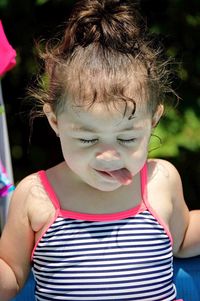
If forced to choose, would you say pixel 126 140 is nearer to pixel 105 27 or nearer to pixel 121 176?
pixel 121 176

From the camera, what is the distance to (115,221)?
1.54m

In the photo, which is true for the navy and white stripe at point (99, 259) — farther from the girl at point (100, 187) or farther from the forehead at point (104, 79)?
the forehead at point (104, 79)

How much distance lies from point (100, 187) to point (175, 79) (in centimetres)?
102

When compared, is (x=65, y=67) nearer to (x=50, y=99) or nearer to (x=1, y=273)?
(x=50, y=99)

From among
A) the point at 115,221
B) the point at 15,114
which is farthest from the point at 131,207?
the point at 15,114

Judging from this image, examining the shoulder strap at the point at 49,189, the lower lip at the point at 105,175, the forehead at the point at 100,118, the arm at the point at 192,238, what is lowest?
the arm at the point at 192,238

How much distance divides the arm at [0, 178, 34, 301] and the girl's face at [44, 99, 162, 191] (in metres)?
0.15

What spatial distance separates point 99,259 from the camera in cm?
152

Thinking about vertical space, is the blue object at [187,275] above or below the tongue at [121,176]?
below

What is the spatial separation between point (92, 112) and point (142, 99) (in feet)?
0.37

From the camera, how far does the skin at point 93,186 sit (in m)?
1.41

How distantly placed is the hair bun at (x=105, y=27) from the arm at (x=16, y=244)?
1.14 feet

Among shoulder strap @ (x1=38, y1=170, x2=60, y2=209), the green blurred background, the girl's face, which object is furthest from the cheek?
the green blurred background

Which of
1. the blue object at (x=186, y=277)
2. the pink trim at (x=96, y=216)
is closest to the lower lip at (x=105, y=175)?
the pink trim at (x=96, y=216)
